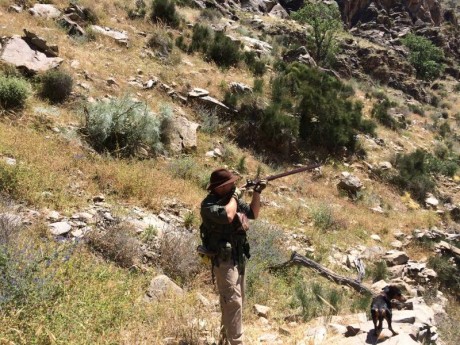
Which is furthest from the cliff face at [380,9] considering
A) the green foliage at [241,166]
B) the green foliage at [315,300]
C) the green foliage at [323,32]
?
the green foliage at [315,300]

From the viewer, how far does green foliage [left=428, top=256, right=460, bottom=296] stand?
816 cm

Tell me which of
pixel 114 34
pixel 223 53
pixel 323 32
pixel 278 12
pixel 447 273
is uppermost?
pixel 114 34

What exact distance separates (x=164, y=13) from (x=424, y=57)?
3109 cm

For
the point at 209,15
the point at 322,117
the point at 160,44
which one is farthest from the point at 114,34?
the point at 209,15

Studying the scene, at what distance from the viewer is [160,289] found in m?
4.34

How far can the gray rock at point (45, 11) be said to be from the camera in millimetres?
11625

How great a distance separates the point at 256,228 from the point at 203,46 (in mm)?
9328

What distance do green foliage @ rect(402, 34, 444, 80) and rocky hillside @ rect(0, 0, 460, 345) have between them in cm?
2135

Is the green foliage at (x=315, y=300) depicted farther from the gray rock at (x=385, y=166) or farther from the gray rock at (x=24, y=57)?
the gray rock at (x=385, y=166)

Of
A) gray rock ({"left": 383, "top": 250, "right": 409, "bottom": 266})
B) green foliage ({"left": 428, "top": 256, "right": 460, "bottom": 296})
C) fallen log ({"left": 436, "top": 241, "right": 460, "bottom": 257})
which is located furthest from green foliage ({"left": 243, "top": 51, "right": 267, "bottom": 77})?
green foliage ({"left": 428, "top": 256, "right": 460, "bottom": 296})

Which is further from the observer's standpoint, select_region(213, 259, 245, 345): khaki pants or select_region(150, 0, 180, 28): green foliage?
select_region(150, 0, 180, 28): green foliage

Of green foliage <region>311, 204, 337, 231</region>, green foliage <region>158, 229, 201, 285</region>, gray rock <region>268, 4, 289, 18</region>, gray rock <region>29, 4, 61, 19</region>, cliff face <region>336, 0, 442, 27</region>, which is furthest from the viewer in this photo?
cliff face <region>336, 0, 442, 27</region>

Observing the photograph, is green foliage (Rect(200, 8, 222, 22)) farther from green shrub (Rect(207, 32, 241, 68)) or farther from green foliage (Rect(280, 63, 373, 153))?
green foliage (Rect(280, 63, 373, 153))

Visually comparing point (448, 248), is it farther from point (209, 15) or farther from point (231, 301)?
point (209, 15)
